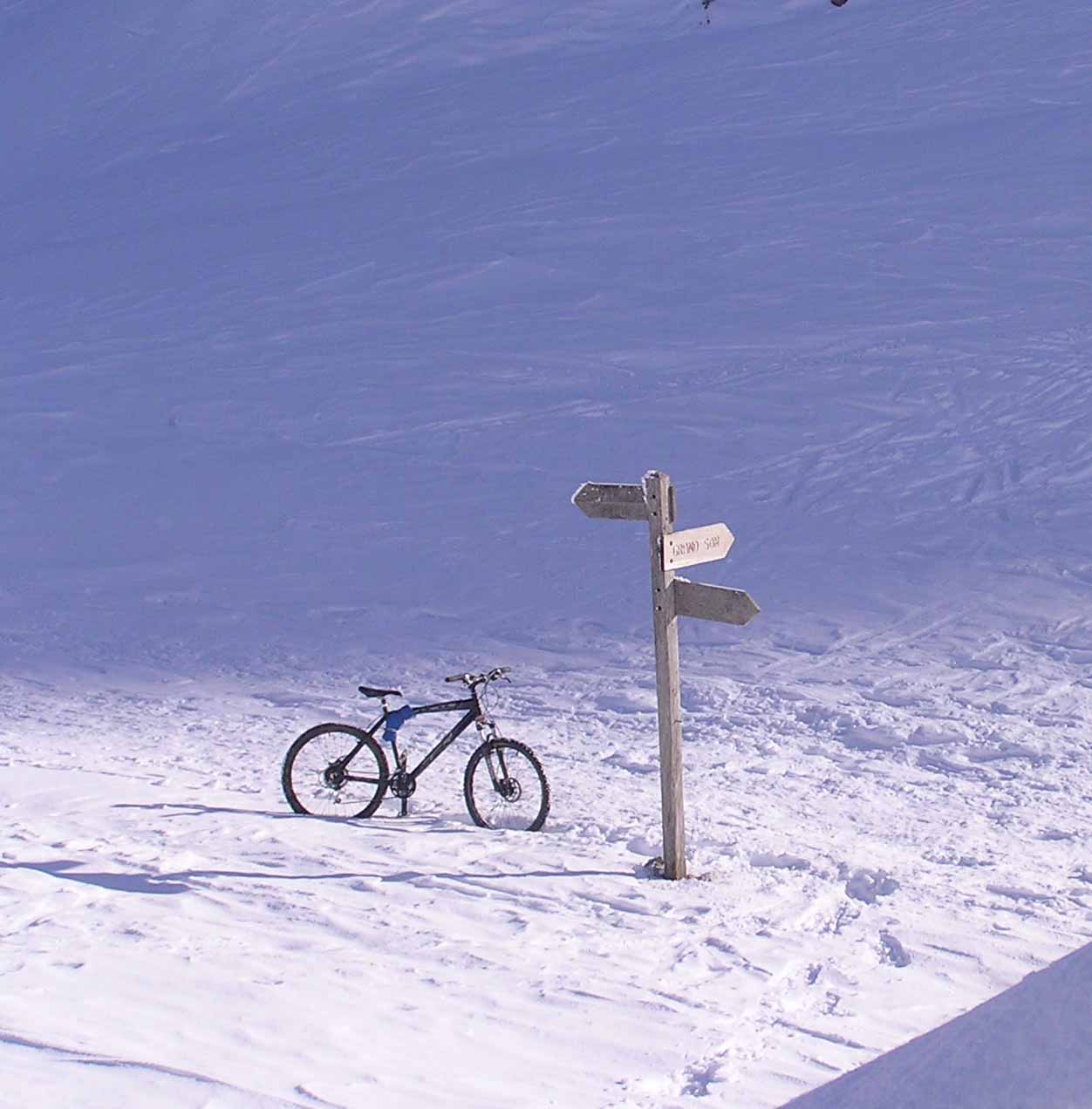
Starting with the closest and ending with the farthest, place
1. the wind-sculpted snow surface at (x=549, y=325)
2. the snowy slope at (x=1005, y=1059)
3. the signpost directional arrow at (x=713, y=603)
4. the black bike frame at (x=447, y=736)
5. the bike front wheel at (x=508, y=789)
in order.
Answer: the snowy slope at (x=1005, y=1059)
the signpost directional arrow at (x=713, y=603)
the bike front wheel at (x=508, y=789)
the black bike frame at (x=447, y=736)
the wind-sculpted snow surface at (x=549, y=325)

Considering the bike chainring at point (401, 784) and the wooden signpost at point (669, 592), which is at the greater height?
the wooden signpost at point (669, 592)

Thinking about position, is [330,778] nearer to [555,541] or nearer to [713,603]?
[713,603]

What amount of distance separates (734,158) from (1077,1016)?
23480 mm

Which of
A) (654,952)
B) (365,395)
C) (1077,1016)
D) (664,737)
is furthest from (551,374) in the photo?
(1077,1016)

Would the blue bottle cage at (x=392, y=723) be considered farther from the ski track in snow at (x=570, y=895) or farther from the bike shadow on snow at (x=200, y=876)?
the bike shadow on snow at (x=200, y=876)

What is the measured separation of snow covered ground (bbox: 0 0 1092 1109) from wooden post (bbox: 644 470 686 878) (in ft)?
Answer: 0.76

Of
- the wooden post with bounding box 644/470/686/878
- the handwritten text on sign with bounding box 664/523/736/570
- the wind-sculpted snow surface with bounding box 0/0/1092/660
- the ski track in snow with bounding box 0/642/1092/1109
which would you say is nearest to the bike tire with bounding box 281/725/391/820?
the ski track in snow with bounding box 0/642/1092/1109

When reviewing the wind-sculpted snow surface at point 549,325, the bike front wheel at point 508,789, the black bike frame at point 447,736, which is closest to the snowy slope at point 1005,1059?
the bike front wheel at point 508,789

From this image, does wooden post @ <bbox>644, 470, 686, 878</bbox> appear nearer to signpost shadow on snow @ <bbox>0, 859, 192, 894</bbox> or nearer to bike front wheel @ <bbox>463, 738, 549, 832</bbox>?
bike front wheel @ <bbox>463, 738, 549, 832</bbox>

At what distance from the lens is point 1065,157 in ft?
73.3

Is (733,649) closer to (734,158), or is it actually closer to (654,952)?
(654,952)

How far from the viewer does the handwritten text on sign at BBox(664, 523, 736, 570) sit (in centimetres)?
676

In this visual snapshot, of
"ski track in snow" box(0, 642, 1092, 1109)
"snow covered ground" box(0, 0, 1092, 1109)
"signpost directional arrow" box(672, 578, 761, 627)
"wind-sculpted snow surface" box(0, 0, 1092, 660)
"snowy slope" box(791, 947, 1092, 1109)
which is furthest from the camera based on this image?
"wind-sculpted snow surface" box(0, 0, 1092, 660)

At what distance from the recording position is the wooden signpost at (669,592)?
671cm
